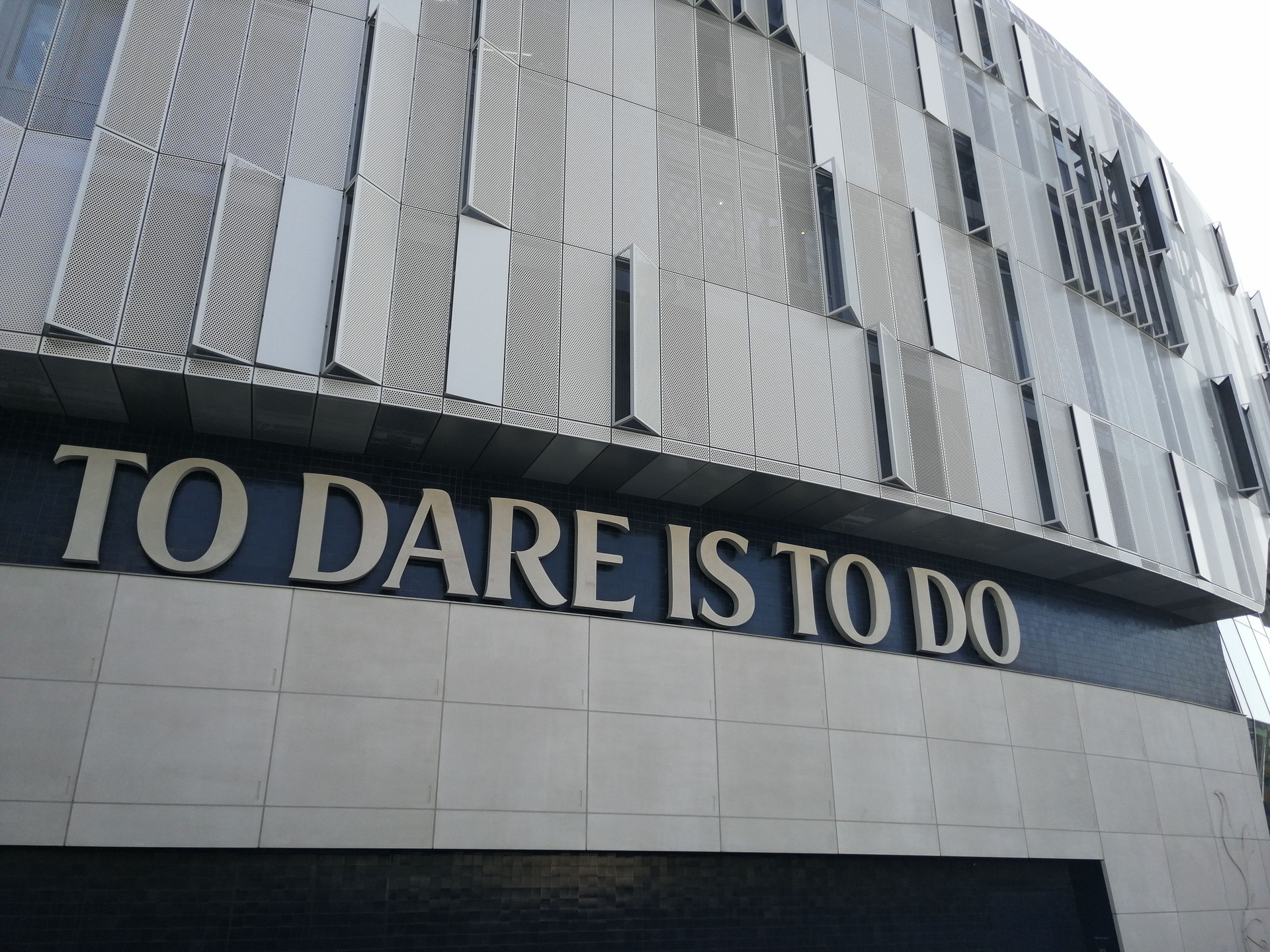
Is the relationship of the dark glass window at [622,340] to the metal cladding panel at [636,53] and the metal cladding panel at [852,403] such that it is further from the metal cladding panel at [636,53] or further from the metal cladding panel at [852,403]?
the metal cladding panel at [852,403]

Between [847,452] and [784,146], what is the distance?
24.0ft

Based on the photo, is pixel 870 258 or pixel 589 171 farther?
pixel 870 258

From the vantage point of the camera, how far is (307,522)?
15.1 meters

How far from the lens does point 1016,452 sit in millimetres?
21594

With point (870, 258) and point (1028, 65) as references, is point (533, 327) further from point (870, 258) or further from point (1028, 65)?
point (1028, 65)

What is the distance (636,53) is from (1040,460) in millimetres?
12823

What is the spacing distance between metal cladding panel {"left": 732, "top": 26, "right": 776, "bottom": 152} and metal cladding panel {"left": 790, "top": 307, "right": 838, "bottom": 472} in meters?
4.30

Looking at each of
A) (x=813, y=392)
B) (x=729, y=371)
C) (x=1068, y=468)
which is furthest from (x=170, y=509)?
(x=1068, y=468)

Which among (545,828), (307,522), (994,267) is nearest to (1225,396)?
(994,267)

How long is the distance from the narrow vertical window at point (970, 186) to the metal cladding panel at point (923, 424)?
4.93 m

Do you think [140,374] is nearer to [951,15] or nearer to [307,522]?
[307,522]

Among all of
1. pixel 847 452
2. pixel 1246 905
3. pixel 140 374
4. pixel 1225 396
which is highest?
pixel 1225 396

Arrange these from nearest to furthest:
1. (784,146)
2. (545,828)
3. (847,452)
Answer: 1. (545,828)
2. (847,452)
3. (784,146)

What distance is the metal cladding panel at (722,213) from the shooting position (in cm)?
1900
